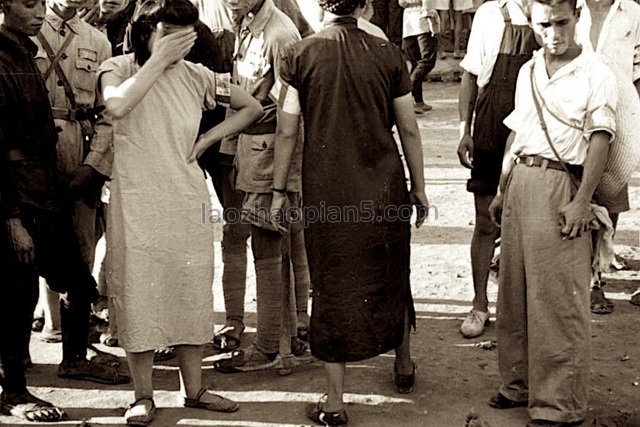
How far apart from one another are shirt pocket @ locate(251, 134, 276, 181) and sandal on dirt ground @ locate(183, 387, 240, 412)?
1.24m

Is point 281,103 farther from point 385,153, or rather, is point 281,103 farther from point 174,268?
point 174,268

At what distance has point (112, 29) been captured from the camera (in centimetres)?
677

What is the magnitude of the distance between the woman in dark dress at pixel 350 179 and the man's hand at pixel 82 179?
1.12 meters

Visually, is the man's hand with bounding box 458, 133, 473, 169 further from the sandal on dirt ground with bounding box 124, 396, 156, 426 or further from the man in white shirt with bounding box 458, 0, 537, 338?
the sandal on dirt ground with bounding box 124, 396, 156, 426

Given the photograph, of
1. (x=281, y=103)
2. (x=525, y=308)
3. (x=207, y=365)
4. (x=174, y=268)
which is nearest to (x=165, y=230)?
(x=174, y=268)

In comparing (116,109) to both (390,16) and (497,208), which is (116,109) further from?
(390,16)

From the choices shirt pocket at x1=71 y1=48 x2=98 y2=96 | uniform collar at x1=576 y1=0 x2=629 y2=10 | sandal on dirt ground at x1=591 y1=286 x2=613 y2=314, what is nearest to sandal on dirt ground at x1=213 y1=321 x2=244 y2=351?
shirt pocket at x1=71 y1=48 x2=98 y2=96

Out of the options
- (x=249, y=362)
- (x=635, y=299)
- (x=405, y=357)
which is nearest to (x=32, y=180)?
(x=249, y=362)

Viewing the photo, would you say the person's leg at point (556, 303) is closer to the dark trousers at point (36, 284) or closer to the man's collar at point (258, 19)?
the man's collar at point (258, 19)

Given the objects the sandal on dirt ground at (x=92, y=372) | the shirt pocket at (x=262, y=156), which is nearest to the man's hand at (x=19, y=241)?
the sandal on dirt ground at (x=92, y=372)

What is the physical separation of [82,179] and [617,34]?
3474 mm

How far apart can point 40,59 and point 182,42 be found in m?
1.31

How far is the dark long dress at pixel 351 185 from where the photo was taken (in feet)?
15.6

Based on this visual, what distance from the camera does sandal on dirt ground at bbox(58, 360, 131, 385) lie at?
552 cm
